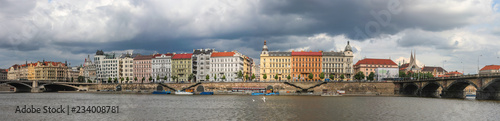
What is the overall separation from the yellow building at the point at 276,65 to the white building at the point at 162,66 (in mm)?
47956

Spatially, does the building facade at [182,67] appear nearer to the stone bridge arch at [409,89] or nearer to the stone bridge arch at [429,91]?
the stone bridge arch at [409,89]

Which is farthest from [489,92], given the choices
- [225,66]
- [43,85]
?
[43,85]

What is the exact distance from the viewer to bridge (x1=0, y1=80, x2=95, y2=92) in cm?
16707

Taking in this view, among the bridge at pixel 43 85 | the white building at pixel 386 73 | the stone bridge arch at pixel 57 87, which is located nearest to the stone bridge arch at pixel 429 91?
the white building at pixel 386 73

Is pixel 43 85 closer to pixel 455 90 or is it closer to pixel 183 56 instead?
pixel 183 56

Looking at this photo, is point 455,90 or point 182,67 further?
point 182,67

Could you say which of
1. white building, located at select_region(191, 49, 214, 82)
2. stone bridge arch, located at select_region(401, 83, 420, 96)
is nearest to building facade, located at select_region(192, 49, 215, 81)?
white building, located at select_region(191, 49, 214, 82)

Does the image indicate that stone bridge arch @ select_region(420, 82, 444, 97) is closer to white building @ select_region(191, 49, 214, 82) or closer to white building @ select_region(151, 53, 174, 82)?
white building @ select_region(191, 49, 214, 82)

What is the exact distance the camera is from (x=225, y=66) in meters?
182

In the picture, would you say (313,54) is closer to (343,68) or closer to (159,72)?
(343,68)

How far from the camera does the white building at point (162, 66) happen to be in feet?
638

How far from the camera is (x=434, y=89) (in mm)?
132500

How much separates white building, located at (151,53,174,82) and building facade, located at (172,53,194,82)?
8.36ft

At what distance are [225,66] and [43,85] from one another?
7618 cm
